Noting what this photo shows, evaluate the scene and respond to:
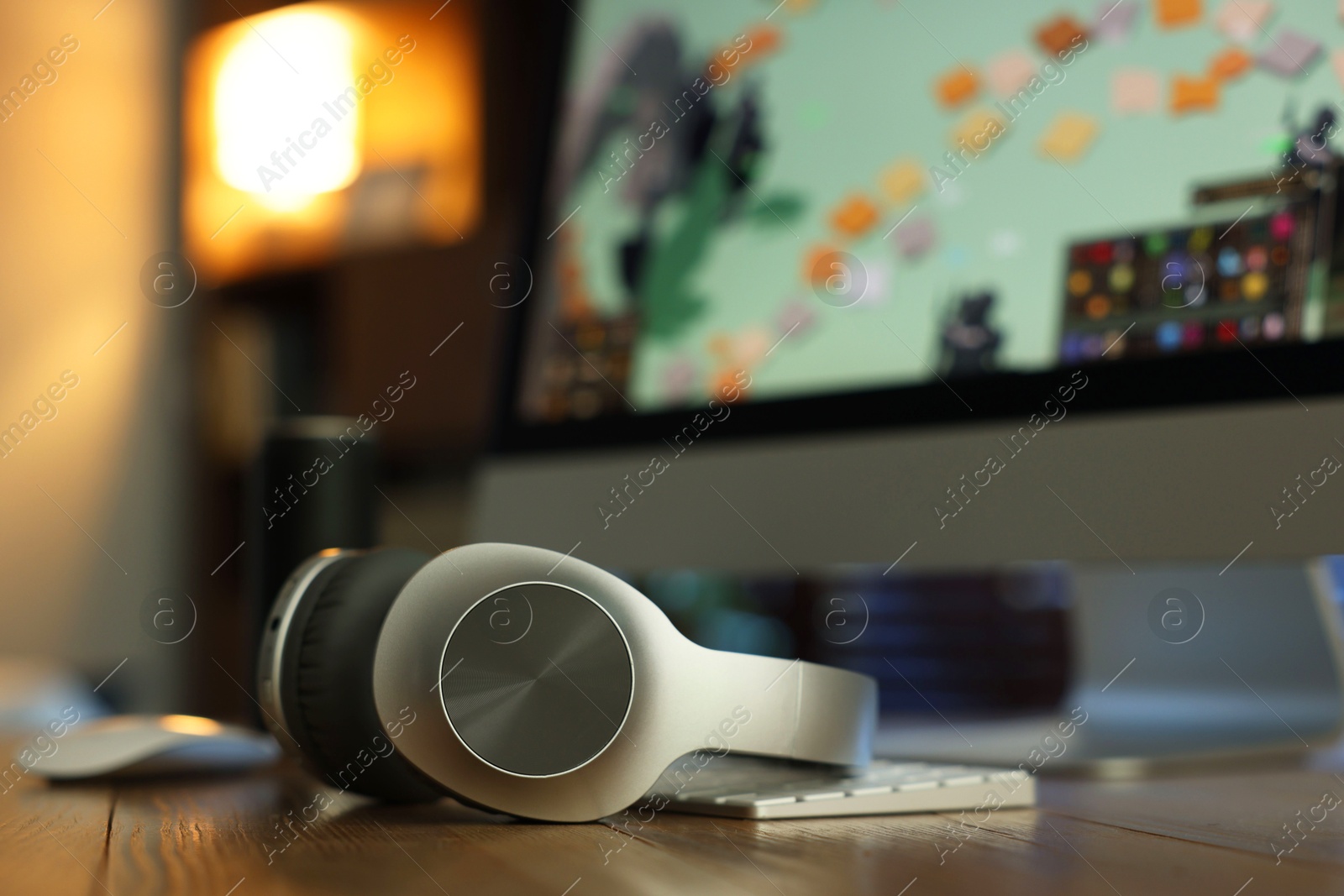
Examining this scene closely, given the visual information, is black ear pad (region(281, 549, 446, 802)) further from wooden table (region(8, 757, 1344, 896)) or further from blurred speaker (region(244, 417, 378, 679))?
blurred speaker (region(244, 417, 378, 679))

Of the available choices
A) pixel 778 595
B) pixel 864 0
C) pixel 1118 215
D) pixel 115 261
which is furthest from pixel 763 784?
pixel 115 261

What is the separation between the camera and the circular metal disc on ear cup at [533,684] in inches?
15.8

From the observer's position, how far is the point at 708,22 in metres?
0.84

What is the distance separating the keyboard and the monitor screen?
254mm

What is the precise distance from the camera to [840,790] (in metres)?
0.43

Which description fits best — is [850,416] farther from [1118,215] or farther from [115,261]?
[115,261]

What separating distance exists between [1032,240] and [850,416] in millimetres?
142

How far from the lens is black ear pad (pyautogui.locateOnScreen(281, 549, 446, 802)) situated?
442 millimetres
